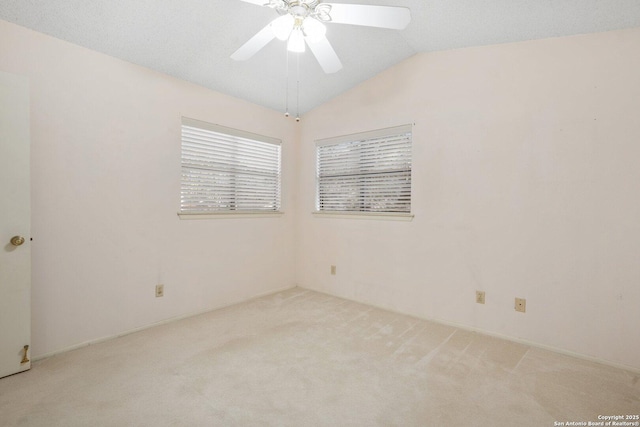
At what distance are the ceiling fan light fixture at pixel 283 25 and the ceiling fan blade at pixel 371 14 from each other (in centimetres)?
23

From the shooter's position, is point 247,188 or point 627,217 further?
point 247,188

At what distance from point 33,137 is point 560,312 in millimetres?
4078

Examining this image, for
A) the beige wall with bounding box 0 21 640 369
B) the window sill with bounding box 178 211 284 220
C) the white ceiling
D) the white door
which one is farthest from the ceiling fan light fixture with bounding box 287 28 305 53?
the window sill with bounding box 178 211 284 220

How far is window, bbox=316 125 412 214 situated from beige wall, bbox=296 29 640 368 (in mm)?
147

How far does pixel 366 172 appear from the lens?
347cm

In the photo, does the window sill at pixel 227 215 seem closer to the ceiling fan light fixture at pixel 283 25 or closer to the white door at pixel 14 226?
the white door at pixel 14 226

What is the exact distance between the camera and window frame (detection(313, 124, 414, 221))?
313 cm

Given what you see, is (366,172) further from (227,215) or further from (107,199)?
(107,199)

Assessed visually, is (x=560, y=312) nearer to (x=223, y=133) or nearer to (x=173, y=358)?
(x=173, y=358)

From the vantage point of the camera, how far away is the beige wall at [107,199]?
2.16 meters

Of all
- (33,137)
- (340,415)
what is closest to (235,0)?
(33,137)

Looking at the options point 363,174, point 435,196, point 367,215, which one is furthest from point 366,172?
point 435,196

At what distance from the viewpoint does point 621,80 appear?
2133 mm

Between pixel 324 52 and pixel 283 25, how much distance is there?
0.35 metres
